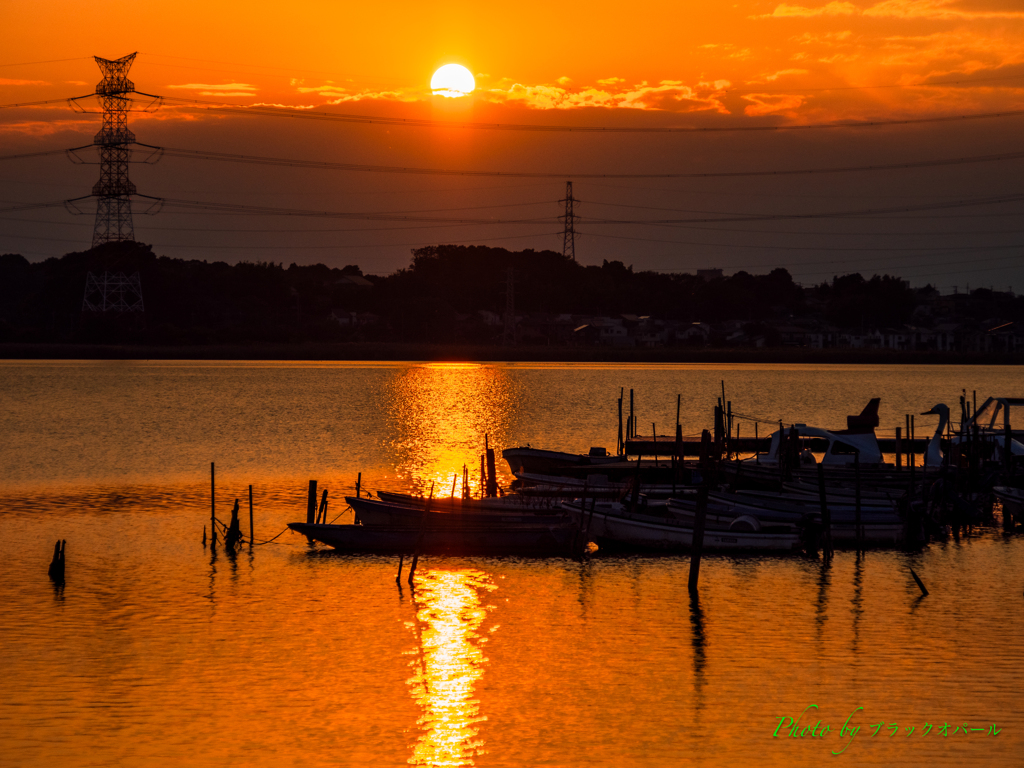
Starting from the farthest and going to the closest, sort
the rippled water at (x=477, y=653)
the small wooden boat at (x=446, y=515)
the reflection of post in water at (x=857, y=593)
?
the small wooden boat at (x=446, y=515) < the reflection of post in water at (x=857, y=593) < the rippled water at (x=477, y=653)

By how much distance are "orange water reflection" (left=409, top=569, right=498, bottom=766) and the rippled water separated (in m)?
0.08

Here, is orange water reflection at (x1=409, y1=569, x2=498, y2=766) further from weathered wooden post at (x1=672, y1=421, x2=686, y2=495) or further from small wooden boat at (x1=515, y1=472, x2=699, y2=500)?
weathered wooden post at (x1=672, y1=421, x2=686, y2=495)

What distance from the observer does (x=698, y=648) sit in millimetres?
26031

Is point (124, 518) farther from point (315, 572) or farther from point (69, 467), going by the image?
point (69, 467)

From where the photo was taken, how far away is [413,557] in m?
35.0

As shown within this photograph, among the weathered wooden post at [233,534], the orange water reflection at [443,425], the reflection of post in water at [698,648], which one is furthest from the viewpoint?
the orange water reflection at [443,425]

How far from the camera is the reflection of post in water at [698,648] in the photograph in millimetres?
23047

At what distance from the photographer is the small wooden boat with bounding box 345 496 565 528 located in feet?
119

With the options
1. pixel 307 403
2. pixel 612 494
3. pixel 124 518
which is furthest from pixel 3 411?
pixel 612 494

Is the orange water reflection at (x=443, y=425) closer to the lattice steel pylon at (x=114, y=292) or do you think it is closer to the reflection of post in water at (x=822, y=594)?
the reflection of post in water at (x=822, y=594)

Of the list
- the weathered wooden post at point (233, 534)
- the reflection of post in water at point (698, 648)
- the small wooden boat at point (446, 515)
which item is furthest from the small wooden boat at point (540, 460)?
the reflection of post in water at point (698, 648)

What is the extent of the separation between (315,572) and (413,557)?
3.23 metres

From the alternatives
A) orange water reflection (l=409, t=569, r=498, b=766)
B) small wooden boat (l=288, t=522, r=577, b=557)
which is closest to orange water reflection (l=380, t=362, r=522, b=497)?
small wooden boat (l=288, t=522, r=577, b=557)

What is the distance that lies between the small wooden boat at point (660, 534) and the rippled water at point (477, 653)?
2.26ft
